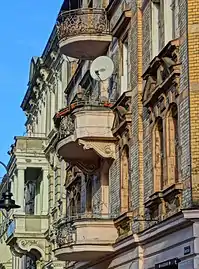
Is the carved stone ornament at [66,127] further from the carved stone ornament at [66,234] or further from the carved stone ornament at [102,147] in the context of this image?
the carved stone ornament at [66,234]

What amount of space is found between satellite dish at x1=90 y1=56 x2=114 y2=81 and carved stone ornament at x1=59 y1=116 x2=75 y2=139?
1.58m

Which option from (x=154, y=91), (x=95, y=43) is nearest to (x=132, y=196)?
(x=154, y=91)

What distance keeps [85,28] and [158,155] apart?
781 centimetres

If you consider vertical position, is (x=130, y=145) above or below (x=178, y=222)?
above

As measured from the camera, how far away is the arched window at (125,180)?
2298 cm

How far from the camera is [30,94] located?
4966 centimetres

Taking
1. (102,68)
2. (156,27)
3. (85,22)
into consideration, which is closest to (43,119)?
(85,22)

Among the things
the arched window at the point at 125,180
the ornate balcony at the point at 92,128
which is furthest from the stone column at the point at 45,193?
the arched window at the point at 125,180

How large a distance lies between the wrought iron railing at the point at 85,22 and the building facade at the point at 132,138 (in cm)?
3

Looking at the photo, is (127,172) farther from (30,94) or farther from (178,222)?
(30,94)

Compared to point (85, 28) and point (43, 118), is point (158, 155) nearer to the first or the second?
point (85, 28)

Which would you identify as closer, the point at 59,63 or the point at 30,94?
the point at 59,63

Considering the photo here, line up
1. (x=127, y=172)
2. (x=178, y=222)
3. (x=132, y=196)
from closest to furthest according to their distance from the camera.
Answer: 1. (x=178, y=222)
2. (x=132, y=196)
3. (x=127, y=172)

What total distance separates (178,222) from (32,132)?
1339 inches
